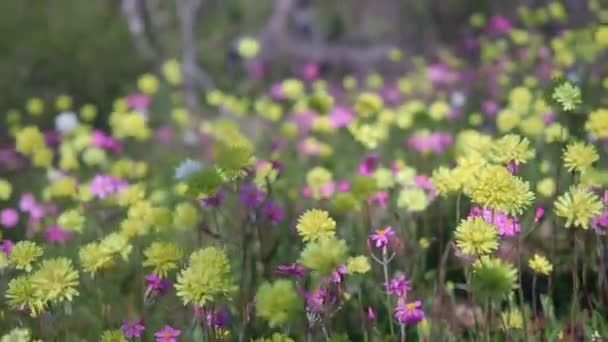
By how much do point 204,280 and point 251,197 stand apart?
93 cm

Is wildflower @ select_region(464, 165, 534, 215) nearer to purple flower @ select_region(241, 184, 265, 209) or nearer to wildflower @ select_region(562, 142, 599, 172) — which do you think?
wildflower @ select_region(562, 142, 599, 172)

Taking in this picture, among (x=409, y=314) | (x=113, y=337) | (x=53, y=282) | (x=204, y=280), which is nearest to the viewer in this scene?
(x=204, y=280)

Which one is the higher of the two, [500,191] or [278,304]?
[500,191]

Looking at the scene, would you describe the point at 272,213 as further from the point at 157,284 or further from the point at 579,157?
the point at 579,157

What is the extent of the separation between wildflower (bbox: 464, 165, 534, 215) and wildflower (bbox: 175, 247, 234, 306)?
0.56 m

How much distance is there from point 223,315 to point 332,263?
0.58 metres

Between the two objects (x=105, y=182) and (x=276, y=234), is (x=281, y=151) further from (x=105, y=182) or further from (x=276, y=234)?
(x=105, y=182)

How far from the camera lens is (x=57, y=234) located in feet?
9.43

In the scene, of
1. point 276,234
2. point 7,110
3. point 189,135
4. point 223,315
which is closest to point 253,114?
point 189,135

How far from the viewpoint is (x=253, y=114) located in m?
5.79

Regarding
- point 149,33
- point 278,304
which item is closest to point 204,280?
point 278,304

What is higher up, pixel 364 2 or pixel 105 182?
pixel 364 2

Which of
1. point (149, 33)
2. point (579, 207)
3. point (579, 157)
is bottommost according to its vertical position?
point (579, 207)

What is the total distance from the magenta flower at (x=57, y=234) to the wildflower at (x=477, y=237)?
1.68 metres
